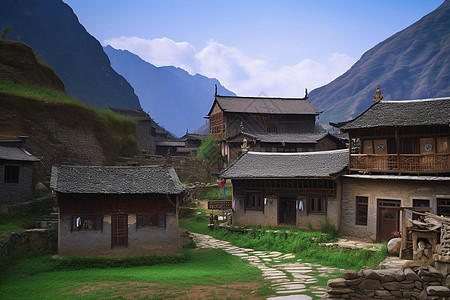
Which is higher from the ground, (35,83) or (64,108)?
(35,83)

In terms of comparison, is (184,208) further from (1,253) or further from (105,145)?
(1,253)

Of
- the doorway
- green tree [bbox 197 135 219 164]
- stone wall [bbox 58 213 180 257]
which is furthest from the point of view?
green tree [bbox 197 135 219 164]

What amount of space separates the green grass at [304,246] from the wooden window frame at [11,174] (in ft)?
38.0

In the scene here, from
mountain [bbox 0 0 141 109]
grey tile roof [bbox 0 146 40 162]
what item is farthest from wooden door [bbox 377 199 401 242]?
mountain [bbox 0 0 141 109]

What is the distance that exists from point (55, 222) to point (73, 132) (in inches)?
568

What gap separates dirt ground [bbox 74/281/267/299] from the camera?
12.5 m

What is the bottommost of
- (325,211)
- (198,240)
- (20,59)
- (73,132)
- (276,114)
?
(198,240)

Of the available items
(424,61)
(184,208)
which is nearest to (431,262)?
(184,208)

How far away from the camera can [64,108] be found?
112ft

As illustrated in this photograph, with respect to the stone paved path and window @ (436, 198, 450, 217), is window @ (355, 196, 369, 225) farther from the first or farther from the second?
the stone paved path

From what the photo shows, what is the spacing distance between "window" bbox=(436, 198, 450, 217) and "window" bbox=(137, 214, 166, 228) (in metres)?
13.5

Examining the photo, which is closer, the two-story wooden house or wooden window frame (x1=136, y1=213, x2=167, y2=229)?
the two-story wooden house

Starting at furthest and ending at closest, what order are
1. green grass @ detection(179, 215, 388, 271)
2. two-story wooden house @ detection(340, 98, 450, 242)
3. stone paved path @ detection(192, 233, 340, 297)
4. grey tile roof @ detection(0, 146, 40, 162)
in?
grey tile roof @ detection(0, 146, 40, 162) → two-story wooden house @ detection(340, 98, 450, 242) → green grass @ detection(179, 215, 388, 271) → stone paved path @ detection(192, 233, 340, 297)

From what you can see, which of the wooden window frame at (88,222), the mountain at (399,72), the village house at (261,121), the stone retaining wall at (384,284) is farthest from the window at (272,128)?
the mountain at (399,72)
